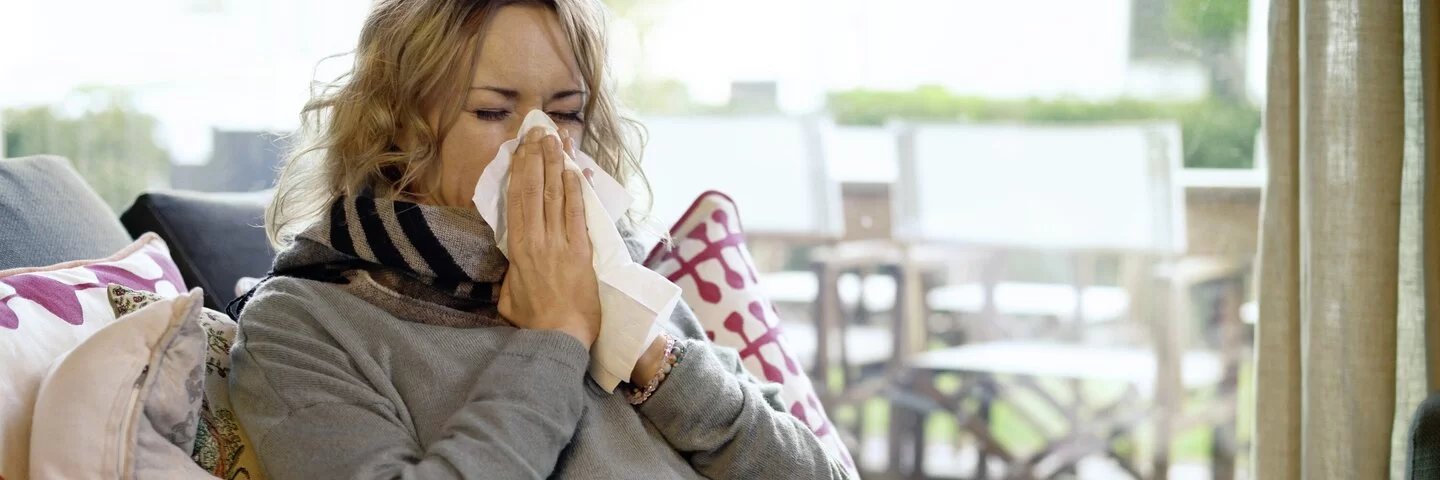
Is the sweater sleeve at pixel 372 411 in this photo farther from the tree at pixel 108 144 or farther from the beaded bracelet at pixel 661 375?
the tree at pixel 108 144

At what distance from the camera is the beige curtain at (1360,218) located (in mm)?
1772

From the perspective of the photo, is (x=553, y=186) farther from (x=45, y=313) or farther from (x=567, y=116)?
(x=45, y=313)

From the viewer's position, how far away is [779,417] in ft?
4.26

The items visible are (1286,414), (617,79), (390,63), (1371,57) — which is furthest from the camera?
(1286,414)

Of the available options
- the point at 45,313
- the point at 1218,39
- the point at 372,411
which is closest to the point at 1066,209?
the point at 1218,39

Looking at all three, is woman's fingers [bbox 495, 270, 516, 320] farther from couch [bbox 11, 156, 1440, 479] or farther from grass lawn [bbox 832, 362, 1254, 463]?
grass lawn [bbox 832, 362, 1254, 463]

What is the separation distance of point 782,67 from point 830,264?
20.9 inches

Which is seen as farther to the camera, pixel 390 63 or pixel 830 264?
pixel 830 264

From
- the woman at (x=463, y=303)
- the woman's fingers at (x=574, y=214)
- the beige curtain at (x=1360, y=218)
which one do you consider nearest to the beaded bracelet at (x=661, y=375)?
the woman at (x=463, y=303)

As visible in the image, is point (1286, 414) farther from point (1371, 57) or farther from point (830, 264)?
point (830, 264)

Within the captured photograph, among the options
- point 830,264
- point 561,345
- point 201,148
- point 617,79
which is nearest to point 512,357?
point 561,345

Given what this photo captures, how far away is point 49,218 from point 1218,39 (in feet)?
7.93

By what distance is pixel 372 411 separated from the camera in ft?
3.58

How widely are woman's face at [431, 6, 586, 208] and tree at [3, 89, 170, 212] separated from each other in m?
2.60
